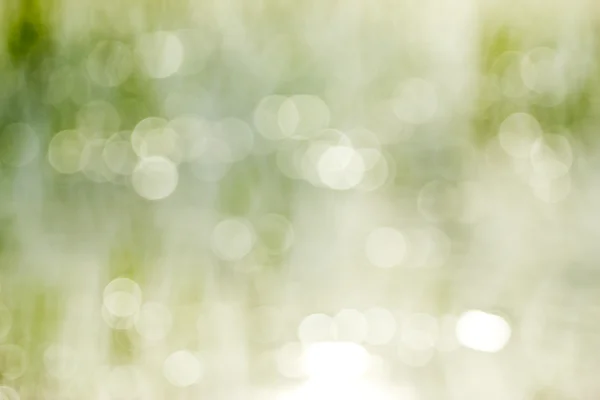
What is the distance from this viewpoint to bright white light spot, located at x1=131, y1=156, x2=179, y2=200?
544 millimetres

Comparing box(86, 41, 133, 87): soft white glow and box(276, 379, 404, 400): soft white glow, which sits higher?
box(86, 41, 133, 87): soft white glow

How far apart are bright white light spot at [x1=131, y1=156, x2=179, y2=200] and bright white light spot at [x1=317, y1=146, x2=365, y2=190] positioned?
0.48ft

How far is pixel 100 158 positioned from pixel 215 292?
17 centimetres

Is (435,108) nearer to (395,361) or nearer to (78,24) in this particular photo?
(395,361)

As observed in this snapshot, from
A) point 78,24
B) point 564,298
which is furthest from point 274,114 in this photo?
point 564,298

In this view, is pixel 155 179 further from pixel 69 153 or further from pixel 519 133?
pixel 519 133

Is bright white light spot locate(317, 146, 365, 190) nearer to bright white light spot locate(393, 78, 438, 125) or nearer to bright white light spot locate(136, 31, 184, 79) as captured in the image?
bright white light spot locate(393, 78, 438, 125)

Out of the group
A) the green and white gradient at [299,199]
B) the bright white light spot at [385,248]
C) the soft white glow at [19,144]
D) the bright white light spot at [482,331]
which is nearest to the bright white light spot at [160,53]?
the green and white gradient at [299,199]

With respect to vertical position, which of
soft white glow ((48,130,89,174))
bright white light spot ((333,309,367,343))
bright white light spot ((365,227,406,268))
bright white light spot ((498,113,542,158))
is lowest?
bright white light spot ((333,309,367,343))

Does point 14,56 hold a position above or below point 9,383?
above

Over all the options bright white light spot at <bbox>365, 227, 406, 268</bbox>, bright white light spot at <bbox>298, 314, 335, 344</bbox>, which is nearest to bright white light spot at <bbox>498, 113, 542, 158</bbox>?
bright white light spot at <bbox>365, 227, 406, 268</bbox>

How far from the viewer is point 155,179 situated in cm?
54

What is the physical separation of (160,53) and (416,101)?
0.83 feet

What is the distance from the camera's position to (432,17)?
54 centimetres
